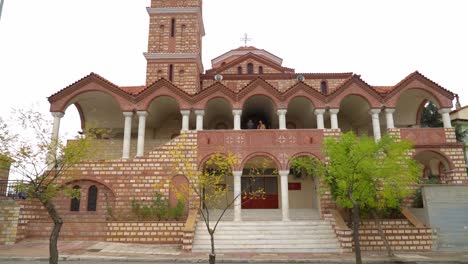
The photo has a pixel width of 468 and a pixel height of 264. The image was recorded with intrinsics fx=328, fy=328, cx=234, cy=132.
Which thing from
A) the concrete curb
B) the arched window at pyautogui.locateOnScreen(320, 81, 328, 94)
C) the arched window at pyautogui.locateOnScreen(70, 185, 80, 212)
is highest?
the arched window at pyautogui.locateOnScreen(320, 81, 328, 94)

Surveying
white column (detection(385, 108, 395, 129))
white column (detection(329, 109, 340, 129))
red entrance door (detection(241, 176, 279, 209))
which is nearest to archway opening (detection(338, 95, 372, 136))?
white column (detection(385, 108, 395, 129))

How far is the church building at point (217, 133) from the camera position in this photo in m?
16.3

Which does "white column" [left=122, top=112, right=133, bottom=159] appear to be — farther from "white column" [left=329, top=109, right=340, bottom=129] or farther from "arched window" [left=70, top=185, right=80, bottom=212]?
"white column" [left=329, top=109, right=340, bottom=129]

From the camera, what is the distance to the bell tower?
2283cm

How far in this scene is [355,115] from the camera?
22.7m

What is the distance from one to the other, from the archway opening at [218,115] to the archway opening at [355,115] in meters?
7.52

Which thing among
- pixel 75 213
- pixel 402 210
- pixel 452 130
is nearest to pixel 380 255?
pixel 402 210

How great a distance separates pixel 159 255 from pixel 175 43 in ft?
50.2

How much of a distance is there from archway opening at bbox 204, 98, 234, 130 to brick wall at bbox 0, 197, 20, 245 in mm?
11335

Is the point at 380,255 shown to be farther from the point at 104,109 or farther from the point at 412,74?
the point at 104,109

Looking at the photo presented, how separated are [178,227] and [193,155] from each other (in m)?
4.16

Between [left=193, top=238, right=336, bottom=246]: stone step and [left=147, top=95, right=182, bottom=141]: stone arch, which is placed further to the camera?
[left=147, top=95, right=182, bottom=141]: stone arch

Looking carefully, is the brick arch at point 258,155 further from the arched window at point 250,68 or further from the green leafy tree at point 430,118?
the green leafy tree at point 430,118

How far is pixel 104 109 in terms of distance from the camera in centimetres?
2273
